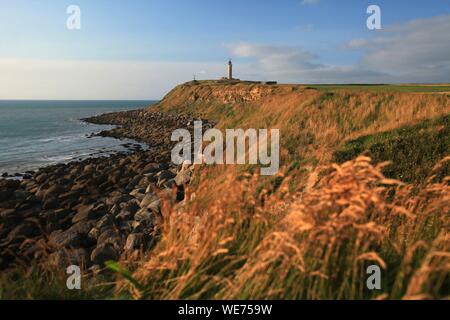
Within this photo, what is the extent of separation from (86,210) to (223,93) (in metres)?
44.1

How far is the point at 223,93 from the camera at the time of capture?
5441 centimetres

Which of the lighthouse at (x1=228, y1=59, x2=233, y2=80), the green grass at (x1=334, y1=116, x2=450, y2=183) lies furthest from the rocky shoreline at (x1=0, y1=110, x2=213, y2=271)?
the lighthouse at (x1=228, y1=59, x2=233, y2=80)

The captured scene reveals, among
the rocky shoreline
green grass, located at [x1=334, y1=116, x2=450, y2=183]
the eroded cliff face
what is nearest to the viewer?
the rocky shoreline

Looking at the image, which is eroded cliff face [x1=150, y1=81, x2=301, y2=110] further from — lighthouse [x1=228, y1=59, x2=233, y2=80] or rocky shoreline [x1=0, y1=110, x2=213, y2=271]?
rocky shoreline [x1=0, y1=110, x2=213, y2=271]

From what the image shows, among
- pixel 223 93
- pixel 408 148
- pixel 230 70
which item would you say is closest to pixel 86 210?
pixel 408 148

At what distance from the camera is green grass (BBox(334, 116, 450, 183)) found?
8891 mm

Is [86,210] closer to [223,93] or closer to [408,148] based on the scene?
[408,148]

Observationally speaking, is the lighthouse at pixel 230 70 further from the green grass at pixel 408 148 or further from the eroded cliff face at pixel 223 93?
the green grass at pixel 408 148

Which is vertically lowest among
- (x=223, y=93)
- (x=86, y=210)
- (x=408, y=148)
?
(x=86, y=210)

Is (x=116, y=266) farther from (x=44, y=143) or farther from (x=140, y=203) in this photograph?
(x=44, y=143)

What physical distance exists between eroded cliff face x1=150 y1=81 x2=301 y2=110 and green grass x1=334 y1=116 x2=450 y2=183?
103 ft

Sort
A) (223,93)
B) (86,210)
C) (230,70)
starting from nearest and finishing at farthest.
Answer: (86,210)
(223,93)
(230,70)

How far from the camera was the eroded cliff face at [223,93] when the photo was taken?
4622cm

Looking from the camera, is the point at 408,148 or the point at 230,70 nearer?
the point at 408,148
